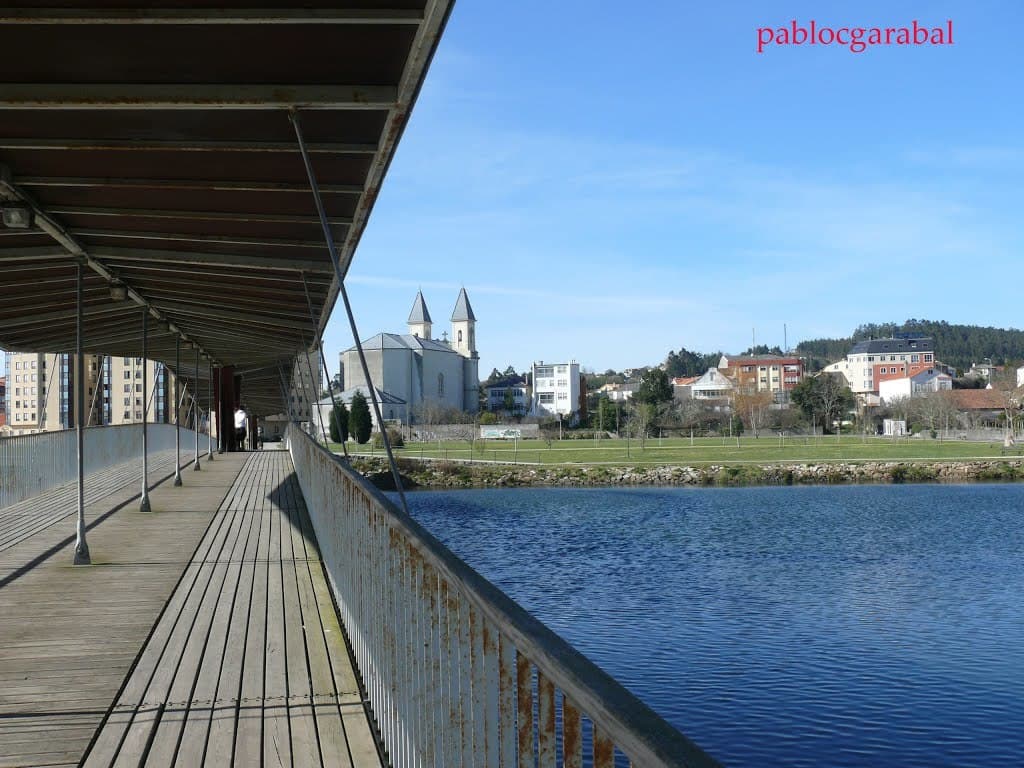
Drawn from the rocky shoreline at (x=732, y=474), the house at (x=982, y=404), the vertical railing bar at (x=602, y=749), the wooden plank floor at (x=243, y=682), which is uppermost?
the house at (x=982, y=404)

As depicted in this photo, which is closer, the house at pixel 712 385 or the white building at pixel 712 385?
the house at pixel 712 385

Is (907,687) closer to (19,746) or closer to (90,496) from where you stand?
(90,496)

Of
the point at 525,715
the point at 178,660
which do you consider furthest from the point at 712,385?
the point at 525,715

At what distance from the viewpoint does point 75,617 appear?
21.5 ft

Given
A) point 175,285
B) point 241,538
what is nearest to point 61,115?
point 175,285

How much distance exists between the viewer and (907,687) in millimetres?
15547

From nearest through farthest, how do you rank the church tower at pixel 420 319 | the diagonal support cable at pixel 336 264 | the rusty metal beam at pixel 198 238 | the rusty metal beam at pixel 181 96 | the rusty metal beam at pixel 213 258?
the rusty metal beam at pixel 181 96
the diagonal support cable at pixel 336 264
the rusty metal beam at pixel 198 238
the rusty metal beam at pixel 213 258
the church tower at pixel 420 319

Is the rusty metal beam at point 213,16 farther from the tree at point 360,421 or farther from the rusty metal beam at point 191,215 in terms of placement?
the tree at point 360,421

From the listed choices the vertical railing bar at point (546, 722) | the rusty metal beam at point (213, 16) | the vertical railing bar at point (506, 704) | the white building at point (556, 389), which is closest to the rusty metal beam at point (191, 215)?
the rusty metal beam at point (213, 16)

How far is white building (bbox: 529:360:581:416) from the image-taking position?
126 metres

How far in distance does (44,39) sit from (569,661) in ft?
10.2

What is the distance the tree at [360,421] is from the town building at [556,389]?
4423 centimetres

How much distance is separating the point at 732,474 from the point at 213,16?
53840 mm

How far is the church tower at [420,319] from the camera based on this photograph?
6147 inches
